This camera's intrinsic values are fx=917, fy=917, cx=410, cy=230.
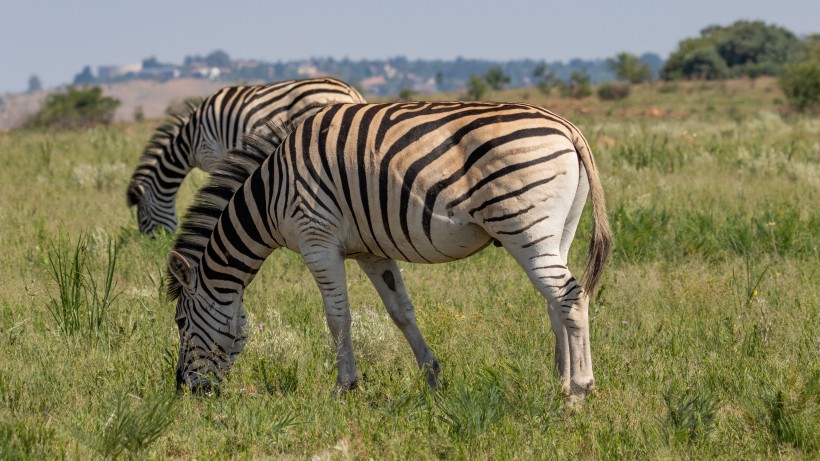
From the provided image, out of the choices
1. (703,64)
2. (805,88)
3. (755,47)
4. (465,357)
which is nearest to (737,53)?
(755,47)

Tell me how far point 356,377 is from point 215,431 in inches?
42.9

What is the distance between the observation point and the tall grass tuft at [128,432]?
442 cm

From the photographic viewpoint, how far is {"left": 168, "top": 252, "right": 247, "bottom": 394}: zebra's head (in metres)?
5.68

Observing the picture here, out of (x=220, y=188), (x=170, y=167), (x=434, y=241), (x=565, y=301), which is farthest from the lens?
(x=170, y=167)

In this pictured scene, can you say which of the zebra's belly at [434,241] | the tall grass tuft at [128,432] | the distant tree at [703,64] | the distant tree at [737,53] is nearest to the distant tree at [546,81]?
the distant tree at [737,53]

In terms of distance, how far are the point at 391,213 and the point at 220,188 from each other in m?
1.42

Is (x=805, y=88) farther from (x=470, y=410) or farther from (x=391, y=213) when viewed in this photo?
(x=470, y=410)

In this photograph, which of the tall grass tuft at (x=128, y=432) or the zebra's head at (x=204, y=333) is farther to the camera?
the zebra's head at (x=204, y=333)

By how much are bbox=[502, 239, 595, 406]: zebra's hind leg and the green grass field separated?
0.42ft

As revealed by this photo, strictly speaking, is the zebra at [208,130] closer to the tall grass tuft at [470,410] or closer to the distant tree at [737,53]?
the tall grass tuft at [470,410]

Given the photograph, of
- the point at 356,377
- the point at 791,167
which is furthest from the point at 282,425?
the point at 791,167

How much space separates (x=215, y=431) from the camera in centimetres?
484

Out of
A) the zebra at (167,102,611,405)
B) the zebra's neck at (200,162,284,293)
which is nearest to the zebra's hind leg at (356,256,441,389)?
the zebra at (167,102,611,405)

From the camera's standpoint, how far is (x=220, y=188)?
5.99 m
